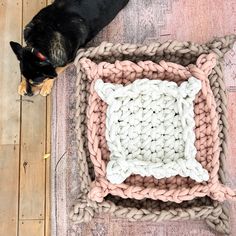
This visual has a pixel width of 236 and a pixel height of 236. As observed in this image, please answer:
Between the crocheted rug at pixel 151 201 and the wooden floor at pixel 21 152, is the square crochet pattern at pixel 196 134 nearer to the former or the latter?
the crocheted rug at pixel 151 201

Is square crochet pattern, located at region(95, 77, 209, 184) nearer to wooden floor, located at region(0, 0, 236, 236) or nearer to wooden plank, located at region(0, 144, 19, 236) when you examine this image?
wooden floor, located at region(0, 0, 236, 236)

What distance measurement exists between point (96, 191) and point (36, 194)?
0.74 feet

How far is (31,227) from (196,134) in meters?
0.52

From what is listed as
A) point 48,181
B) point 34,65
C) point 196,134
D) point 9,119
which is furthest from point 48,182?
point 196,134

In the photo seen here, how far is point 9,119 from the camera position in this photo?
1.29 m

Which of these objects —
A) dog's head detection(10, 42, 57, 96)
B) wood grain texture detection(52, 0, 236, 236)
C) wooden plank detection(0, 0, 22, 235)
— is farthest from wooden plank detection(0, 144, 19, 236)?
dog's head detection(10, 42, 57, 96)

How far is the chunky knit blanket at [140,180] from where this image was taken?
3.63 ft

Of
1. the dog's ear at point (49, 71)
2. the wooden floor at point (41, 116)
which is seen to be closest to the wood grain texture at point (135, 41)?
the wooden floor at point (41, 116)

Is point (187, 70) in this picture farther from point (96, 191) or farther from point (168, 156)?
point (96, 191)

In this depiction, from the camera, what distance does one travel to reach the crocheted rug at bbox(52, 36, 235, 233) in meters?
1.11

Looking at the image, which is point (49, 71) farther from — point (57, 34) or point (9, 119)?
point (9, 119)

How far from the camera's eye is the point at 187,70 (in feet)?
3.73

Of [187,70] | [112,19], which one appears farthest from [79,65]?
[187,70]

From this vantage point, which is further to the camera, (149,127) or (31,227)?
(31,227)
